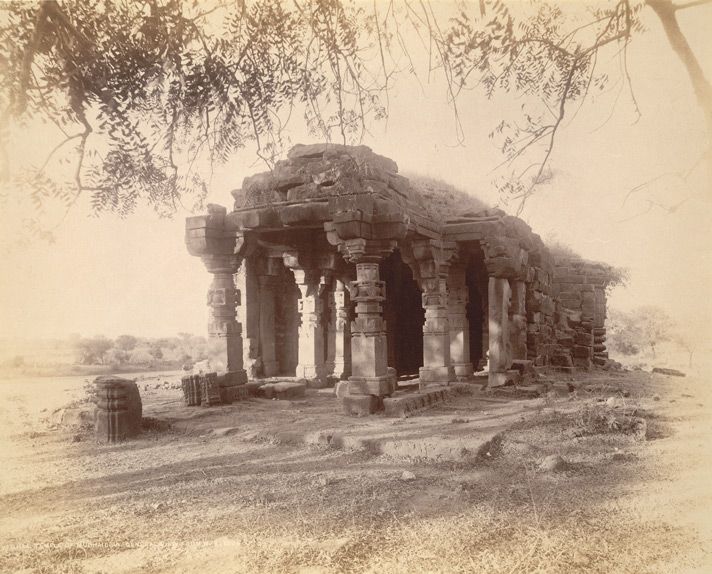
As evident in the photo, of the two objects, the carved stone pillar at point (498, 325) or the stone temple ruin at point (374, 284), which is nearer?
the stone temple ruin at point (374, 284)

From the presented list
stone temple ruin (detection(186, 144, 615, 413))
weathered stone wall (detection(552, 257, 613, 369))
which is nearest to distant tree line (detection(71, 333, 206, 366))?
stone temple ruin (detection(186, 144, 615, 413))

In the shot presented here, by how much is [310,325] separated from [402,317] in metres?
5.77

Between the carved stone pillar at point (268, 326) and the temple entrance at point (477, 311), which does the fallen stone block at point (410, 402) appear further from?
the temple entrance at point (477, 311)

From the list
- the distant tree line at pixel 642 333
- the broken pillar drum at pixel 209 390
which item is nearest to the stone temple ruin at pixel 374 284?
the broken pillar drum at pixel 209 390

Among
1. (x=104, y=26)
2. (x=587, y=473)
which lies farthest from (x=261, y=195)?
(x=587, y=473)

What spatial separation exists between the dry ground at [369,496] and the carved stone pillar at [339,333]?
6801 mm

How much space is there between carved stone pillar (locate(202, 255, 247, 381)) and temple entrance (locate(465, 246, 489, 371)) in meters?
8.53

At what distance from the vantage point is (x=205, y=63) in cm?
451

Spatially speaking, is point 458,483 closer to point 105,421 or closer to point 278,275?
point 105,421

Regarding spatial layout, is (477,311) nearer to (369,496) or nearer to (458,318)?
(458,318)

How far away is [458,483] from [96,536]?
11.9 ft

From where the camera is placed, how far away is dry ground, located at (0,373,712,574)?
4387 mm

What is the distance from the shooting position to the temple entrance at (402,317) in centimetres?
1991

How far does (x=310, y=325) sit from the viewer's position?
51.9ft
